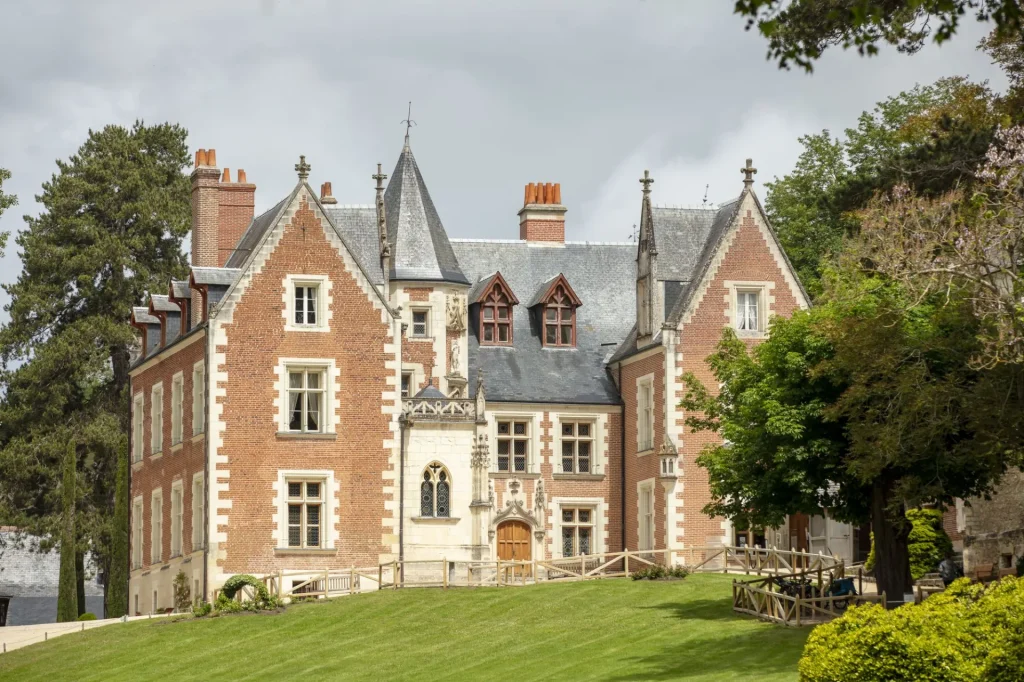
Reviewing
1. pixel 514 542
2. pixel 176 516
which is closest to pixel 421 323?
pixel 514 542

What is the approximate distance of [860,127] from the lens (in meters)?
64.5

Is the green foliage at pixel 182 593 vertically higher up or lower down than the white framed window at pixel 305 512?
lower down

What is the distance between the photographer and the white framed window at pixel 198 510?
4909cm

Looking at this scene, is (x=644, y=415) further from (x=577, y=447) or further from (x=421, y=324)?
(x=421, y=324)

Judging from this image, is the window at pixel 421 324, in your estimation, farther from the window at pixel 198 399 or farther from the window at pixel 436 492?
the window at pixel 198 399

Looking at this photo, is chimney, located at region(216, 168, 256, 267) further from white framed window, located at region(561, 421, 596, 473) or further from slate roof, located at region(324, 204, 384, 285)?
white framed window, located at region(561, 421, 596, 473)

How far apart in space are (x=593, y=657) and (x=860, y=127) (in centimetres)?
3364

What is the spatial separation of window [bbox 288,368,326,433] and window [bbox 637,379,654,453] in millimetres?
8832

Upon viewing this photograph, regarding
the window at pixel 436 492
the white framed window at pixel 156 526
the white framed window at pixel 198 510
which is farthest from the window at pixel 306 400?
the white framed window at pixel 156 526

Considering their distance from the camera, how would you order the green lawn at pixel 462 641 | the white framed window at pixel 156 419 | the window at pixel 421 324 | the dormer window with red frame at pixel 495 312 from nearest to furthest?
the green lawn at pixel 462 641
the window at pixel 421 324
the white framed window at pixel 156 419
the dormer window with red frame at pixel 495 312

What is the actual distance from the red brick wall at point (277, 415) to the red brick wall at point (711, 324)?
774 cm

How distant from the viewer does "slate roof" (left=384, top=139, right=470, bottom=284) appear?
177 ft

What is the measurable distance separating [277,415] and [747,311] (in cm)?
1247

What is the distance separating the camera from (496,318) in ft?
183
